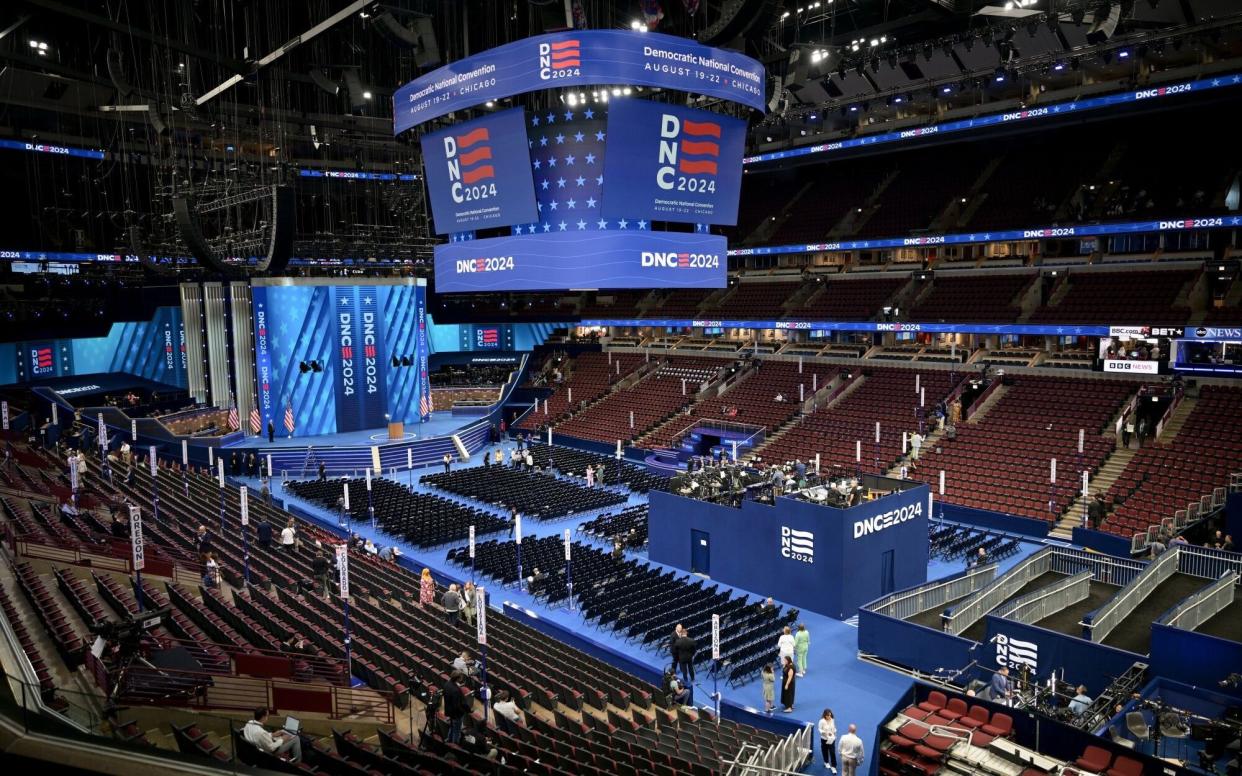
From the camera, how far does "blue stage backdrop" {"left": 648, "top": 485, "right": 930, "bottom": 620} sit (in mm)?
19422

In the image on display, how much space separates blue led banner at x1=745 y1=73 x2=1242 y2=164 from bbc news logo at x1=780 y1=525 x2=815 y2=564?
22369 mm

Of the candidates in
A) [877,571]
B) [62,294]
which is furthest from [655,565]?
[62,294]

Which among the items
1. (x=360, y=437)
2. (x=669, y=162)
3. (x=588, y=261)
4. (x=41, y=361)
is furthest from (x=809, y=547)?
(x=41, y=361)

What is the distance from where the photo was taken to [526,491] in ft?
102

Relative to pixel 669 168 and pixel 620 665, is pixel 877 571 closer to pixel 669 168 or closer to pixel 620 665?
pixel 620 665

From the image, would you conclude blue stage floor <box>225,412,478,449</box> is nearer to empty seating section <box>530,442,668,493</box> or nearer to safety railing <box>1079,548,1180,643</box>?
empty seating section <box>530,442,668,493</box>

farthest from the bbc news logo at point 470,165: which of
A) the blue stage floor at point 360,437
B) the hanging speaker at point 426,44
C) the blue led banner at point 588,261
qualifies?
the blue stage floor at point 360,437

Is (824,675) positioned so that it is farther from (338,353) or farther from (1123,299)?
(338,353)

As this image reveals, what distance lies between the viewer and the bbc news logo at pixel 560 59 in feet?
53.7

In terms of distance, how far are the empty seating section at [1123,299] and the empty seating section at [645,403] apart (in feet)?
54.3

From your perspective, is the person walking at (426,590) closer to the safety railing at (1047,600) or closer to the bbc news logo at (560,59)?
the bbc news logo at (560,59)

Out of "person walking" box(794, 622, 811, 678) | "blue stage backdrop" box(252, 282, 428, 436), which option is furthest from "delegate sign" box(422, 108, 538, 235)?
"blue stage backdrop" box(252, 282, 428, 436)

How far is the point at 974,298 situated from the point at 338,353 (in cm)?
2938

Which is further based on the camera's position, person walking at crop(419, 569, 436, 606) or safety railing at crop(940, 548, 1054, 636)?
person walking at crop(419, 569, 436, 606)
